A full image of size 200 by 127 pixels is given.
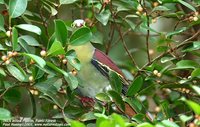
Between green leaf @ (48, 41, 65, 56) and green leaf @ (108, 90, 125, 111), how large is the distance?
27 centimetres

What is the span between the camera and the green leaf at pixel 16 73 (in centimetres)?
187

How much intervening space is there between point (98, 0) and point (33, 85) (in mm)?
581

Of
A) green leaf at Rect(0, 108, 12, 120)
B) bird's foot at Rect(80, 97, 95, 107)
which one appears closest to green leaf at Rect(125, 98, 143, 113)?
bird's foot at Rect(80, 97, 95, 107)

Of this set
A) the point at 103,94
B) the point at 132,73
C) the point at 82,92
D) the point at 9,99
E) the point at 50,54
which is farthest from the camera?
the point at 132,73

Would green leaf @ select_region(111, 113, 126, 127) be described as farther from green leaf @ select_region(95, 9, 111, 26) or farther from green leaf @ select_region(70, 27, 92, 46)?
green leaf @ select_region(95, 9, 111, 26)

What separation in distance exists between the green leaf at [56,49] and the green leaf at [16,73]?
4.9 inches

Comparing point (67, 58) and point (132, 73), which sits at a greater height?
point (67, 58)

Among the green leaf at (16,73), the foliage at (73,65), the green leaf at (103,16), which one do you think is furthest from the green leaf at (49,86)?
the green leaf at (103,16)

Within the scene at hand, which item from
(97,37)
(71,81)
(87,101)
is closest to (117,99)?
(71,81)

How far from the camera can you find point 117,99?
2035 millimetres

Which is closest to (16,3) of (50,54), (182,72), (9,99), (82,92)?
(50,54)

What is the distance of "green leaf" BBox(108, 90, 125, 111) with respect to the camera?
2.01 m

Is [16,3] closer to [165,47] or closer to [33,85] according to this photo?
[33,85]

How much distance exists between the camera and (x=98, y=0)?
2.39m
